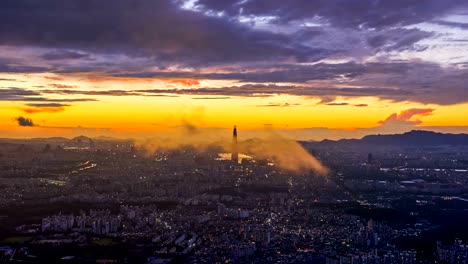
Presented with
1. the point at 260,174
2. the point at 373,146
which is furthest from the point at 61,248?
the point at 373,146

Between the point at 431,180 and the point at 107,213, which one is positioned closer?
the point at 107,213

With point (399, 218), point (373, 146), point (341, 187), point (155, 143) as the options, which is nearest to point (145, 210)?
point (399, 218)

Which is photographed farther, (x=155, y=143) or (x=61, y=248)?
(x=155, y=143)

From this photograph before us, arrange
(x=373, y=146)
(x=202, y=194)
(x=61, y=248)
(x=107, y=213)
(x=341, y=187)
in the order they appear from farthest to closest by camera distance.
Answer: (x=373, y=146), (x=341, y=187), (x=202, y=194), (x=107, y=213), (x=61, y=248)

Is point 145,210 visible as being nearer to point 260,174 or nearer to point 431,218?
point 431,218

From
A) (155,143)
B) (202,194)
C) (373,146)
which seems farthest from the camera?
(373,146)

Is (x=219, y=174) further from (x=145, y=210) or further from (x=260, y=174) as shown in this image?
(x=145, y=210)
